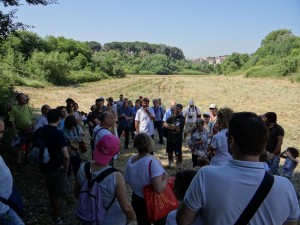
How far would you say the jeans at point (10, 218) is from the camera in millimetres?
2900

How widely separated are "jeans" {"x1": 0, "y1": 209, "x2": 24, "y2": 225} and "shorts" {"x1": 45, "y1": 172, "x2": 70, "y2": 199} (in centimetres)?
167

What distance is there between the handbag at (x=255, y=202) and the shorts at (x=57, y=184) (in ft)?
11.5

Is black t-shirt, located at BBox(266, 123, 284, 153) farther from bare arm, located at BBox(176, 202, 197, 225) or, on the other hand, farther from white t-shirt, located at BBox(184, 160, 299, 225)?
bare arm, located at BBox(176, 202, 197, 225)

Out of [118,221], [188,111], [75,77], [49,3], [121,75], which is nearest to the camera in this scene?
[118,221]

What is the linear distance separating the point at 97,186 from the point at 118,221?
0.49 meters

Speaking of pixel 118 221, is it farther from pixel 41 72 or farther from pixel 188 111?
pixel 41 72

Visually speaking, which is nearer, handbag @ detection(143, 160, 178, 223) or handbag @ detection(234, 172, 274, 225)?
handbag @ detection(234, 172, 274, 225)

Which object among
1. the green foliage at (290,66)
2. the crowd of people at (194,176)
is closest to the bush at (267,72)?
the green foliage at (290,66)

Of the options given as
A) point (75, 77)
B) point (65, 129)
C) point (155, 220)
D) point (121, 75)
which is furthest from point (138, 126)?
point (121, 75)

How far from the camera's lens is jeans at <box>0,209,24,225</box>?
2.90 metres

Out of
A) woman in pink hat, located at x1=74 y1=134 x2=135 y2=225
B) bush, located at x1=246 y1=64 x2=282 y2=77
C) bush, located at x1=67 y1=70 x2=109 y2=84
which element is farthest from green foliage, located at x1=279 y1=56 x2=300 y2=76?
woman in pink hat, located at x1=74 y1=134 x2=135 y2=225

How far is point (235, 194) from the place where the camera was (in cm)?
176

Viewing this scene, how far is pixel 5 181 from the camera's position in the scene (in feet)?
9.37

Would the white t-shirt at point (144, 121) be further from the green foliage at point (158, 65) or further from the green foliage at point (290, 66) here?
the green foliage at point (158, 65)
